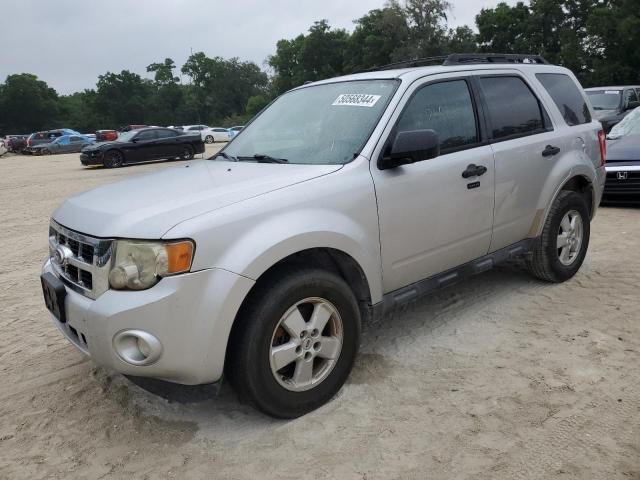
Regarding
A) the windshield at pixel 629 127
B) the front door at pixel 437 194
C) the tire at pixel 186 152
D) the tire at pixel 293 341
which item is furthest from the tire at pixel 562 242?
the tire at pixel 186 152

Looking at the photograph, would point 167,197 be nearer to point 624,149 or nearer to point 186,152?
point 624,149

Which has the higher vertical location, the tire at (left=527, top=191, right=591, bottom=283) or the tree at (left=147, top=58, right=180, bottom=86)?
the tree at (left=147, top=58, right=180, bottom=86)

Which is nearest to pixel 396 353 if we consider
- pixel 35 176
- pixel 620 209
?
pixel 620 209

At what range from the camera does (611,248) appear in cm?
589

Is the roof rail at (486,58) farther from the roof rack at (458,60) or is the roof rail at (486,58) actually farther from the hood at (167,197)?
the hood at (167,197)

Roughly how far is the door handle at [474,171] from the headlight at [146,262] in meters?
1.99

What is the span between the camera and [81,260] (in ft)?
9.02

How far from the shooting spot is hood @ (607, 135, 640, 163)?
303 inches

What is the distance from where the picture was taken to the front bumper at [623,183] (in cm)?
762

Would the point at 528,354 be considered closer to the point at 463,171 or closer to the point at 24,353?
the point at 463,171

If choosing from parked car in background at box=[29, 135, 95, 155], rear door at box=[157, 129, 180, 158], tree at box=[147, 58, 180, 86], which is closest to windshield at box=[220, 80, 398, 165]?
rear door at box=[157, 129, 180, 158]

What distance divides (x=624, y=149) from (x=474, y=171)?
549 centimetres

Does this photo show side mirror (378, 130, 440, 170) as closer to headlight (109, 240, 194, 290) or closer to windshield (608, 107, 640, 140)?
headlight (109, 240, 194, 290)

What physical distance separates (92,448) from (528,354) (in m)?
2.65
